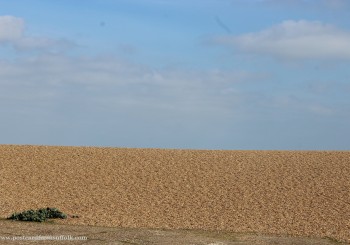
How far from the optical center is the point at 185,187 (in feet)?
61.0

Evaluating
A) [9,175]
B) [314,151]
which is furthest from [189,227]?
[314,151]

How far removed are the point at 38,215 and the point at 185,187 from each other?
5674mm

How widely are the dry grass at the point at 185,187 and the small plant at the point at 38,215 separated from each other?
0.37m

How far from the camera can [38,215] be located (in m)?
14.1

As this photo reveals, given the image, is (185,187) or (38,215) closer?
(38,215)

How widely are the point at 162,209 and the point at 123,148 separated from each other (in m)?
9.71

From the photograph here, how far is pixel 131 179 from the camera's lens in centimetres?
1953

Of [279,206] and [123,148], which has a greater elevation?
[123,148]

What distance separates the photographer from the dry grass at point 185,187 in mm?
14859

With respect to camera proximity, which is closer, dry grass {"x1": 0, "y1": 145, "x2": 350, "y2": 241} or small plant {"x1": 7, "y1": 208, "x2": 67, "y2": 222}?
small plant {"x1": 7, "y1": 208, "x2": 67, "y2": 222}

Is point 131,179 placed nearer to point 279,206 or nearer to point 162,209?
point 162,209

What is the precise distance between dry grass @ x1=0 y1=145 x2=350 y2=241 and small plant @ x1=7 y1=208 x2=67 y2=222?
374mm

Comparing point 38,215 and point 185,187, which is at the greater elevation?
point 185,187

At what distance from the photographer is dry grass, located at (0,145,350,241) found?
14859mm
